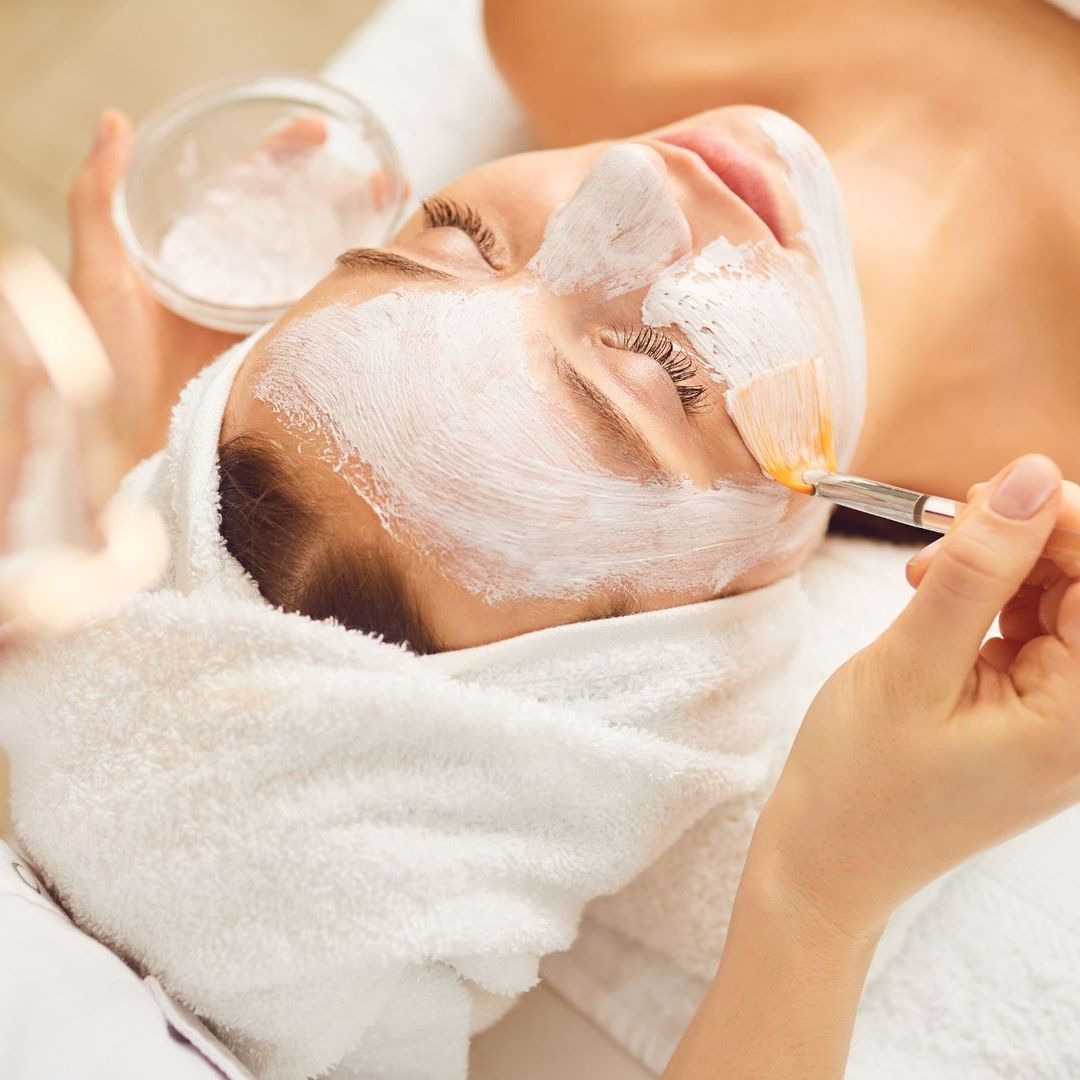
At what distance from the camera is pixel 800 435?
83 centimetres


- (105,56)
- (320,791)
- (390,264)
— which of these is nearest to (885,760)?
(320,791)

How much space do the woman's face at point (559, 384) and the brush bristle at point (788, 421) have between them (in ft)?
0.04

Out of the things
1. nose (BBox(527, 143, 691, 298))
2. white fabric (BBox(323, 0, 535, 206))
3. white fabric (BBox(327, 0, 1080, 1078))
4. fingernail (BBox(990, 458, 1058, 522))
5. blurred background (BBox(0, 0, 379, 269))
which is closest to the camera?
fingernail (BBox(990, 458, 1058, 522))

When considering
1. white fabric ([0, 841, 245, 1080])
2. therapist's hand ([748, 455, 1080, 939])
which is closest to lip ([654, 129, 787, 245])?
therapist's hand ([748, 455, 1080, 939])

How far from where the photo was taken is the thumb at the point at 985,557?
58cm

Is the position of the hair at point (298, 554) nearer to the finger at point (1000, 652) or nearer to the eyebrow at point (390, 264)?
the eyebrow at point (390, 264)

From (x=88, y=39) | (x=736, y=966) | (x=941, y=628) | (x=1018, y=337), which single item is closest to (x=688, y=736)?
(x=736, y=966)

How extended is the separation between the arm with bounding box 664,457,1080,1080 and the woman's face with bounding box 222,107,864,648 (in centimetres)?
18

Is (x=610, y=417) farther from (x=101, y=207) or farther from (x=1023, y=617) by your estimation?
(x=101, y=207)

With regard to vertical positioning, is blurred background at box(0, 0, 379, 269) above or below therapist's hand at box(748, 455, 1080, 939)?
below

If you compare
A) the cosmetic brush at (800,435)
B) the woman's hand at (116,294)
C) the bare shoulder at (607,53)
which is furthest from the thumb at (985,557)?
the woman's hand at (116,294)

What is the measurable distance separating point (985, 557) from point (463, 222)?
1.64 feet

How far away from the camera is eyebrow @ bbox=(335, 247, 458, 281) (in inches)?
32.0

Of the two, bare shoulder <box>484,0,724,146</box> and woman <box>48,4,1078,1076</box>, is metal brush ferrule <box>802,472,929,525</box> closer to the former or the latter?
woman <box>48,4,1078,1076</box>
